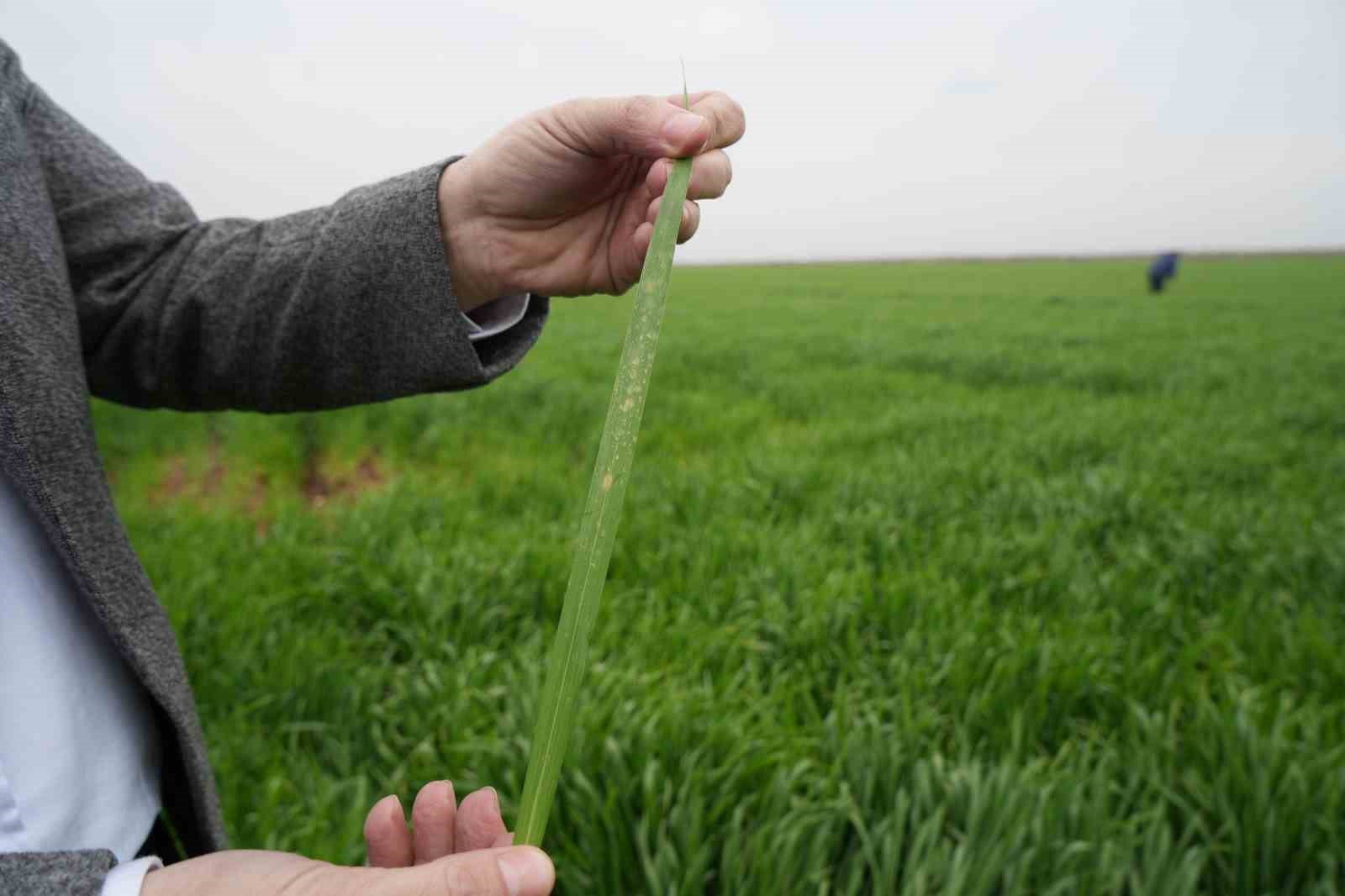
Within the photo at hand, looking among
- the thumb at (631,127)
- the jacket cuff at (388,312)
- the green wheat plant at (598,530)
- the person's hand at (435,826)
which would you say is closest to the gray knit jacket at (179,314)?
the jacket cuff at (388,312)

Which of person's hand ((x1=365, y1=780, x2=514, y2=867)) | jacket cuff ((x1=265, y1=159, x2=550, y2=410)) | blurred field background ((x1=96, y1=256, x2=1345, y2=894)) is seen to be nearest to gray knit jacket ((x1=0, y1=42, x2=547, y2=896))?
jacket cuff ((x1=265, y1=159, x2=550, y2=410))

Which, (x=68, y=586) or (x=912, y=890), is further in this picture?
(x=912, y=890)

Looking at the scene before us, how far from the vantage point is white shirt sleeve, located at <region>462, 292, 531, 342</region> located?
114 centimetres

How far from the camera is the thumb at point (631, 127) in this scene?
68 centimetres

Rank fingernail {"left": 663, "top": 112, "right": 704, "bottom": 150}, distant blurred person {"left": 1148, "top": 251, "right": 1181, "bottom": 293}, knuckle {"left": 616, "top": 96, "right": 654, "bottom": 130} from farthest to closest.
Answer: distant blurred person {"left": 1148, "top": 251, "right": 1181, "bottom": 293} < knuckle {"left": 616, "top": 96, "right": 654, "bottom": 130} < fingernail {"left": 663, "top": 112, "right": 704, "bottom": 150}

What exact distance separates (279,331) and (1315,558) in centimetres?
381

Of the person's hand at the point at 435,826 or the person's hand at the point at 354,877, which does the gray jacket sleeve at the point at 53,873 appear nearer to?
the person's hand at the point at 354,877

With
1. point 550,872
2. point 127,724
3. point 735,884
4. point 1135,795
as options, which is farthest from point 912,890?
point 127,724

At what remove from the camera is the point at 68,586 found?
84 cm

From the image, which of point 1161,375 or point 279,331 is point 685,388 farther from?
point 279,331

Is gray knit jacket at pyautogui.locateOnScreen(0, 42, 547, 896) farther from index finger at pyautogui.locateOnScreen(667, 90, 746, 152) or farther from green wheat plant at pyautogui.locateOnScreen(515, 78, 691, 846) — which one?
green wheat plant at pyautogui.locateOnScreen(515, 78, 691, 846)

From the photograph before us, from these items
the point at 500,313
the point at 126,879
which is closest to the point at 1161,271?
the point at 500,313

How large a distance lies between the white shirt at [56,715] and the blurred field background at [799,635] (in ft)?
2.99

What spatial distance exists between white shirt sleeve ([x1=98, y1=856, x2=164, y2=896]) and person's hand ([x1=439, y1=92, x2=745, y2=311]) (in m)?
0.72
